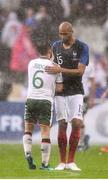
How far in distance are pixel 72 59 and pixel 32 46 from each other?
6.41 metres

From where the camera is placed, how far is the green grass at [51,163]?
11188 millimetres

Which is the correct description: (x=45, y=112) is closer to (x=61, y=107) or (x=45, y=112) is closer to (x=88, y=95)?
(x=61, y=107)

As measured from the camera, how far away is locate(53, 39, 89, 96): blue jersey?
12117 mm

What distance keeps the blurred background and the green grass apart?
59 cm

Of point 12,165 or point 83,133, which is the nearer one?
point 12,165

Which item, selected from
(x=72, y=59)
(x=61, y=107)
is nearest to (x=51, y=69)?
(x=72, y=59)

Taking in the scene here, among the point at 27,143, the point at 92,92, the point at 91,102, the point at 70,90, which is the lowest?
the point at 91,102

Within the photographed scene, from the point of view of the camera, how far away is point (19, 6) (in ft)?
61.6

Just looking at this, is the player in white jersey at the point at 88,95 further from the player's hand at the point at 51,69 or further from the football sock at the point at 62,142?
the player's hand at the point at 51,69

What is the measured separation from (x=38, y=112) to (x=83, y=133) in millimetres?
5288

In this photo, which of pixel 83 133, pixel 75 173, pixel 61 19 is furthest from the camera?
pixel 61 19

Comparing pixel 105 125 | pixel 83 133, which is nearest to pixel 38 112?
pixel 83 133

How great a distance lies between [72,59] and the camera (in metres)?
12.1

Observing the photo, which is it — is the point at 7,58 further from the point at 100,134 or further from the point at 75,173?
the point at 75,173
